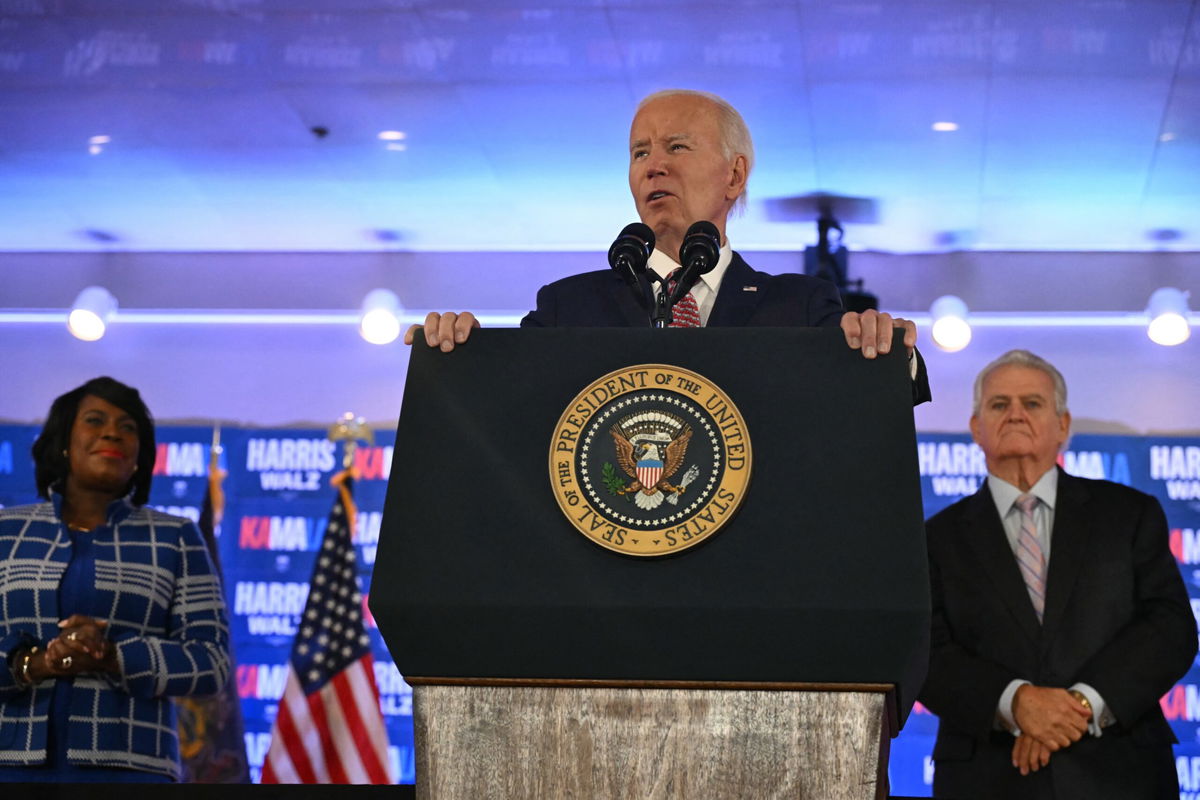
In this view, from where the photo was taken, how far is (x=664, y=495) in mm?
1283

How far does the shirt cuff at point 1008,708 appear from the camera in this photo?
8.36ft

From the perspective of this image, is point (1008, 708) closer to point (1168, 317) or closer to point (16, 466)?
point (1168, 317)

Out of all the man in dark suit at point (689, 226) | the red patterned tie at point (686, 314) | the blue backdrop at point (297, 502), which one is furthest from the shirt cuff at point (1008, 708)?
the blue backdrop at point (297, 502)

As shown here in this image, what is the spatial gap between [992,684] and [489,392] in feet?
5.15

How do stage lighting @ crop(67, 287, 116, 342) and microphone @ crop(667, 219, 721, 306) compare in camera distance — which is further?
stage lighting @ crop(67, 287, 116, 342)

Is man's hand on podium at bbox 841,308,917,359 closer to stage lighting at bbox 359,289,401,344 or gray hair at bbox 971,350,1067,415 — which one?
gray hair at bbox 971,350,1067,415

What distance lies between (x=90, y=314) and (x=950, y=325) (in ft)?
14.2

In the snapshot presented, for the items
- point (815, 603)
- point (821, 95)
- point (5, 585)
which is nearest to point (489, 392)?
Result: point (815, 603)

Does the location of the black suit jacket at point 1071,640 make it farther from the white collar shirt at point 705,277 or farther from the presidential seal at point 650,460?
the presidential seal at point 650,460

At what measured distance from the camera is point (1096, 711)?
2.53 metres

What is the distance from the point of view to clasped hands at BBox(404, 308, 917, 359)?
1.36 metres

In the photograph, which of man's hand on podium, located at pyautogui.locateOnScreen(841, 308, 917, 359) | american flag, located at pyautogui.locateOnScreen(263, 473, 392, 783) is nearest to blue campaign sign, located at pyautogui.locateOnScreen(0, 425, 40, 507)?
american flag, located at pyautogui.locateOnScreen(263, 473, 392, 783)

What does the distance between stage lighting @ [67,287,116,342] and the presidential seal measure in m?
6.17

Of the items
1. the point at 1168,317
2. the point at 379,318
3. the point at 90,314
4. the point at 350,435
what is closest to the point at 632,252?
the point at 379,318
